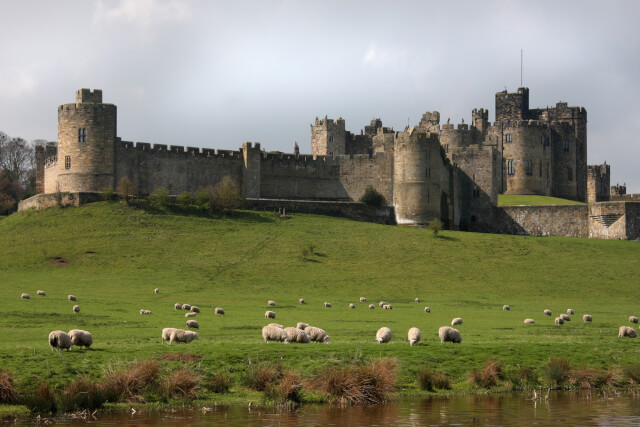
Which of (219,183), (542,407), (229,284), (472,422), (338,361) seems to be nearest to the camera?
(472,422)

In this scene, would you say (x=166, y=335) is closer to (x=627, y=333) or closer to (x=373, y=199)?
(x=627, y=333)

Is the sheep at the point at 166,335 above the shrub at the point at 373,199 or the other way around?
the other way around

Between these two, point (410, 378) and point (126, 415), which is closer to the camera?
point (126, 415)

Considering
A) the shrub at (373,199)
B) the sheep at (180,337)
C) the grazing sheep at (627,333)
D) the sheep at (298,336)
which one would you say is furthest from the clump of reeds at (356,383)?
the shrub at (373,199)

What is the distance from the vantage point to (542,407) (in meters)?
23.0

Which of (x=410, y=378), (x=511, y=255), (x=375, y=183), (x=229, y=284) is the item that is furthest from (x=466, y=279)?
(x=410, y=378)

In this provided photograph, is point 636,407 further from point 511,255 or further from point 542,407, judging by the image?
point 511,255

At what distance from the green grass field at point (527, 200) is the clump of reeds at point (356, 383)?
71.4m

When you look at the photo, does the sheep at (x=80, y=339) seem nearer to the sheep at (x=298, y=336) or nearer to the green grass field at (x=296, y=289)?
the green grass field at (x=296, y=289)

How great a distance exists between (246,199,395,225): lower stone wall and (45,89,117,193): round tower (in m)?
12.6

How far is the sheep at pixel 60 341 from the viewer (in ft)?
84.1

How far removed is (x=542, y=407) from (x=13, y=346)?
14514 millimetres

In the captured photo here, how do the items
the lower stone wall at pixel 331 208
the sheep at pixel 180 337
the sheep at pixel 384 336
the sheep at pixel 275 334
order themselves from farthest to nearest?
1. the lower stone wall at pixel 331 208
2. the sheep at pixel 384 336
3. the sheep at pixel 275 334
4. the sheep at pixel 180 337

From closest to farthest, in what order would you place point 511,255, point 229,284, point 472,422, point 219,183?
point 472,422
point 229,284
point 511,255
point 219,183
